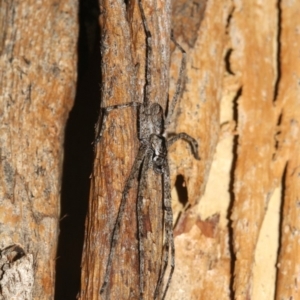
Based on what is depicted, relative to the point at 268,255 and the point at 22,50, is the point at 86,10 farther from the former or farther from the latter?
the point at 268,255

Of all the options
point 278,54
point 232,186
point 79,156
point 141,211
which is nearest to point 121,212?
point 141,211

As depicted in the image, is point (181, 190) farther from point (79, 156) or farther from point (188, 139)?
point (79, 156)

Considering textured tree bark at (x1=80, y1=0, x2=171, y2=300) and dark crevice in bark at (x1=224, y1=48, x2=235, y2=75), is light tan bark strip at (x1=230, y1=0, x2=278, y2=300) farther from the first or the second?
textured tree bark at (x1=80, y1=0, x2=171, y2=300)

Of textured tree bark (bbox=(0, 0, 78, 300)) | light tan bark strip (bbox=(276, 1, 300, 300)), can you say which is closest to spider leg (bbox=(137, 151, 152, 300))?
textured tree bark (bbox=(0, 0, 78, 300))

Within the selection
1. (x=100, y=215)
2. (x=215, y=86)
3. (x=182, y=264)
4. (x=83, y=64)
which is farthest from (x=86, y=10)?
(x=182, y=264)

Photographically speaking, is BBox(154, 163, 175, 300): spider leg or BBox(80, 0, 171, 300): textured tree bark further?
BBox(154, 163, 175, 300): spider leg

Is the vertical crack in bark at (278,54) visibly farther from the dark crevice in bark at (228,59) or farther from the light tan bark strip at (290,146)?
the dark crevice in bark at (228,59)
